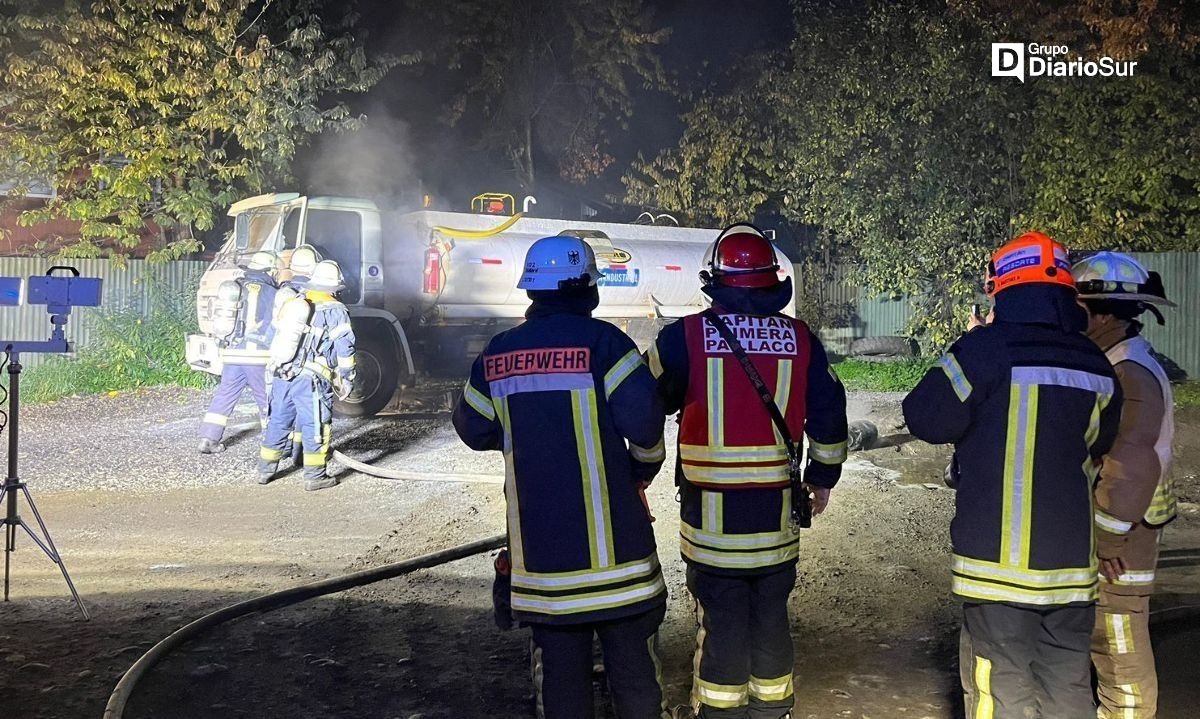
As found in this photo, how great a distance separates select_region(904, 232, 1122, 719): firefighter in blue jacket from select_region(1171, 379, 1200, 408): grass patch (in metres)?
11.9

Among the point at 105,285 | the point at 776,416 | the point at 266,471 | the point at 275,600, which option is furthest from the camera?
the point at 105,285

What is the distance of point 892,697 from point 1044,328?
1.86 meters

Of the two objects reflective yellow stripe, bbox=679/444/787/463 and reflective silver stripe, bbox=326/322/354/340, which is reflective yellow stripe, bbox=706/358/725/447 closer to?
reflective yellow stripe, bbox=679/444/787/463

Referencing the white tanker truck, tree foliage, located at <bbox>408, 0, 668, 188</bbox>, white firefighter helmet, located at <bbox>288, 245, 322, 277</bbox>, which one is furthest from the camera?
tree foliage, located at <bbox>408, 0, 668, 188</bbox>

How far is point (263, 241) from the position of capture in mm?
12273

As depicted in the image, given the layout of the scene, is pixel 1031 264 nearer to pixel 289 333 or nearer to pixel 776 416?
pixel 776 416

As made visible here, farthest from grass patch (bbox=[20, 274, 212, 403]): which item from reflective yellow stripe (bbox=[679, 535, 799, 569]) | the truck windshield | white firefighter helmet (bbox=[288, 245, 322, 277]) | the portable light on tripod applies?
reflective yellow stripe (bbox=[679, 535, 799, 569])

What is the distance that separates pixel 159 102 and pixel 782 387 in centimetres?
1491

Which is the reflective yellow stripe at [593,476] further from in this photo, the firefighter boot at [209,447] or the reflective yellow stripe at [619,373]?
the firefighter boot at [209,447]

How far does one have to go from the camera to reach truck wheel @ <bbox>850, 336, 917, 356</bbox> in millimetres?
19438

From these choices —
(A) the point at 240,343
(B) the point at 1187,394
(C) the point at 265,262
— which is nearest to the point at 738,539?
(A) the point at 240,343

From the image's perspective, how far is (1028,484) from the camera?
3143 millimetres

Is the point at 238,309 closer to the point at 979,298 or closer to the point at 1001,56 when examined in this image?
the point at 1001,56

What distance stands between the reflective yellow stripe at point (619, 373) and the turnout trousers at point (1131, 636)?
1926 millimetres
